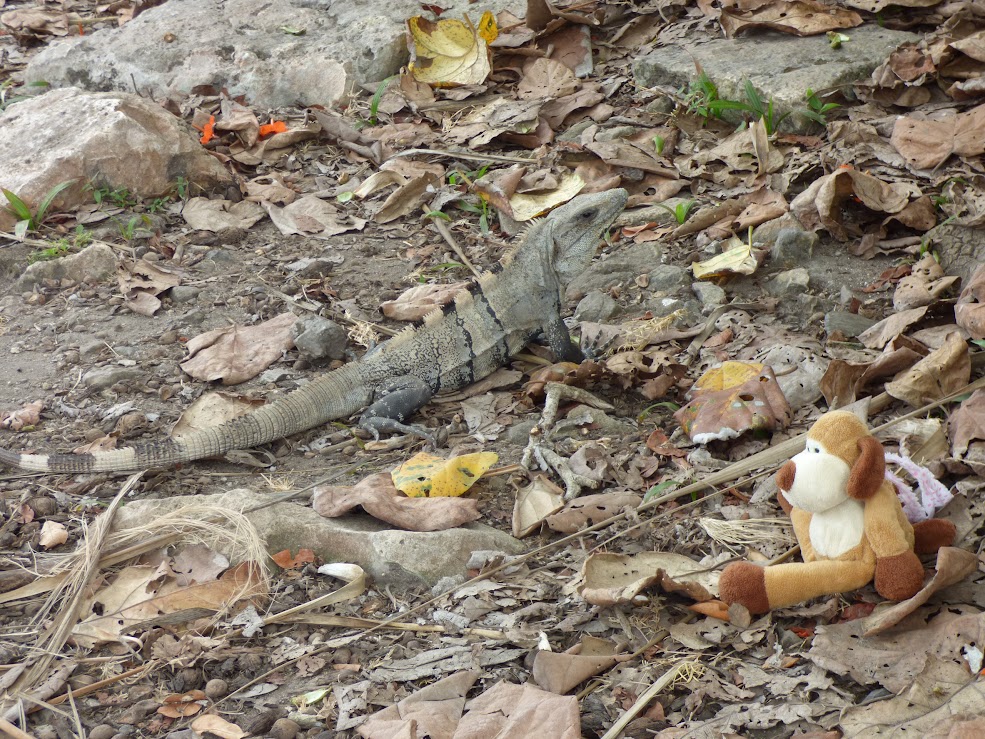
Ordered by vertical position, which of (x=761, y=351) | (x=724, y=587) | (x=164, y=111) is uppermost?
(x=164, y=111)

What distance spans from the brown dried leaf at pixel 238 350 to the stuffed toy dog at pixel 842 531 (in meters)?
2.72

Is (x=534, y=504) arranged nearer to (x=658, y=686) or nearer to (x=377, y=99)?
(x=658, y=686)

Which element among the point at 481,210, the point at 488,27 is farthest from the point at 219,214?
the point at 488,27

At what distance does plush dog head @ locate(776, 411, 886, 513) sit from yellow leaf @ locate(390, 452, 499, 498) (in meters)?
1.30

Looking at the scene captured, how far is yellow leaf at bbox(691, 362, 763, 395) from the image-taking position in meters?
3.40

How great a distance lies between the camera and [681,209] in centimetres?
484

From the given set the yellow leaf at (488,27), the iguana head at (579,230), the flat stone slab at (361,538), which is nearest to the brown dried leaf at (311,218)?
the iguana head at (579,230)

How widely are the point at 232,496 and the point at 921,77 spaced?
13.3ft

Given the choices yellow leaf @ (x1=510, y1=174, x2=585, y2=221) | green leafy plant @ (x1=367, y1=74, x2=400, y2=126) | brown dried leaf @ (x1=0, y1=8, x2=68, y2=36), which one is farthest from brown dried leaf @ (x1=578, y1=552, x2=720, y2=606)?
brown dried leaf @ (x1=0, y1=8, x2=68, y2=36)

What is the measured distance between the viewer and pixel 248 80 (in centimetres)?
672

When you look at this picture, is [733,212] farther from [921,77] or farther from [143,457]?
[143,457]

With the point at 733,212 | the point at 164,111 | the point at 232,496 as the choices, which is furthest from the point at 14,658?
the point at 164,111

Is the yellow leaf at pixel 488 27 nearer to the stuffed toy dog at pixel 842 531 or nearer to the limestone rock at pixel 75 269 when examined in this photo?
the limestone rock at pixel 75 269

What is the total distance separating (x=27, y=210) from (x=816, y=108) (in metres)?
4.51
